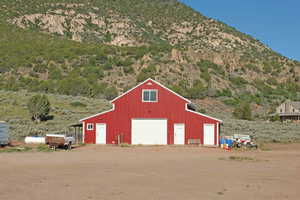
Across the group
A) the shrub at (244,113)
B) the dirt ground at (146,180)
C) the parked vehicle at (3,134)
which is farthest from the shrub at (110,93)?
the dirt ground at (146,180)

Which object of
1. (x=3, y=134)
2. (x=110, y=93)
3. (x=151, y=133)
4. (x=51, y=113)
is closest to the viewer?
(x=3, y=134)

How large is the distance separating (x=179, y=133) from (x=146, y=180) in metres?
21.6

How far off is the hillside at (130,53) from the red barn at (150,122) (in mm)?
39021

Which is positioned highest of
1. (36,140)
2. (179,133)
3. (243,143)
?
(179,133)

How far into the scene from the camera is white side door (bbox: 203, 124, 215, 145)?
37.2m

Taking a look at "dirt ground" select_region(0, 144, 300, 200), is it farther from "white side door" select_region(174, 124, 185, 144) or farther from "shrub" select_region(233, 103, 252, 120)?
"shrub" select_region(233, 103, 252, 120)

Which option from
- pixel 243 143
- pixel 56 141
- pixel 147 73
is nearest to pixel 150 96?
pixel 243 143

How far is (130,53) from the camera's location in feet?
325

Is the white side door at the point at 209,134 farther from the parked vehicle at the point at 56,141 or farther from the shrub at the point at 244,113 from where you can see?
the shrub at the point at 244,113

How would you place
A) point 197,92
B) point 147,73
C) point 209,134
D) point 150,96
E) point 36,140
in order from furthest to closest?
1. point 147,73
2. point 197,92
3. point 150,96
4. point 209,134
5. point 36,140

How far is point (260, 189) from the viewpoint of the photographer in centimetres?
1416

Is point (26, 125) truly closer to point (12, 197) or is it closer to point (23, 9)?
point (12, 197)

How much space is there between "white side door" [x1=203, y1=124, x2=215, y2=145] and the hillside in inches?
1629

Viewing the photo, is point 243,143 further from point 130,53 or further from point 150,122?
point 130,53
